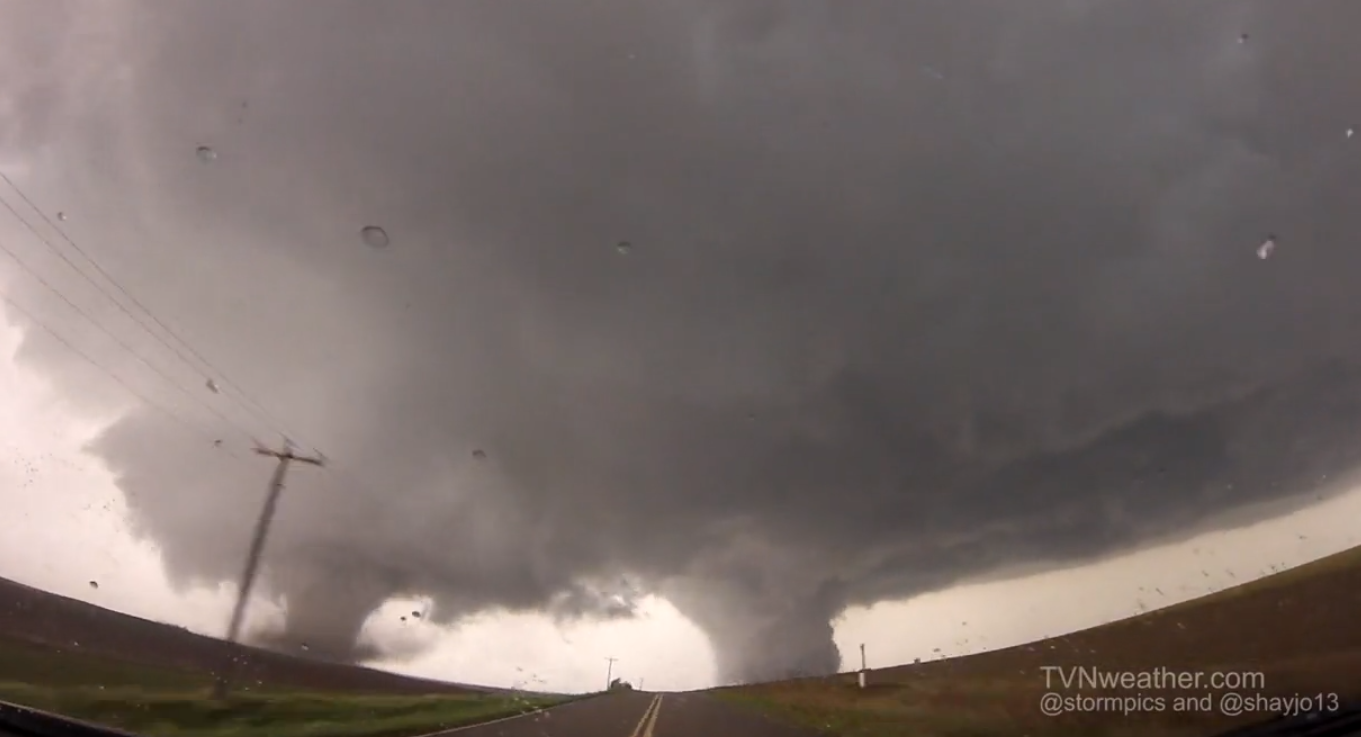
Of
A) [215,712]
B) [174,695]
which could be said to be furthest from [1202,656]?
[174,695]

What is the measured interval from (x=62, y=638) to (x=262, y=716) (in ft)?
11.2

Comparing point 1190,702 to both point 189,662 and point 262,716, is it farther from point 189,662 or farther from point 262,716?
point 189,662

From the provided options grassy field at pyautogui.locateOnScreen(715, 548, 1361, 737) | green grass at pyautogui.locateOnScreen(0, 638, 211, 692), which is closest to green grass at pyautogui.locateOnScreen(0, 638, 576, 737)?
green grass at pyautogui.locateOnScreen(0, 638, 211, 692)

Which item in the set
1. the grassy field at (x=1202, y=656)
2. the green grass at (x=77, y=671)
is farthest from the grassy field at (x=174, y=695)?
the grassy field at (x=1202, y=656)

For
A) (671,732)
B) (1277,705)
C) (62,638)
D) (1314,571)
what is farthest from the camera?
(671,732)

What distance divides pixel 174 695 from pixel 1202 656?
1600 centimetres

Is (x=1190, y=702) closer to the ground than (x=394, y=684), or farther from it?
closer to the ground

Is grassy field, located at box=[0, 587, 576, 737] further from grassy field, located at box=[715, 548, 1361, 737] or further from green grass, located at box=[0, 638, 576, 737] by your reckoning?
grassy field, located at box=[715, 548, 1361, 737]

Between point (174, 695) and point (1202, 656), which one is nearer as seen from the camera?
point (1202, 656)

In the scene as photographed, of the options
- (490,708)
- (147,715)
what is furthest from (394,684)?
(147,715)

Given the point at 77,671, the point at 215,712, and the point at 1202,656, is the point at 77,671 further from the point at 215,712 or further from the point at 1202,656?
the point at 1202,656

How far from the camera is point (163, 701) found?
13.9 m

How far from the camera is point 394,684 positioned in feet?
171

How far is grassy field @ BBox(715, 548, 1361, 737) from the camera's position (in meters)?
8.38
